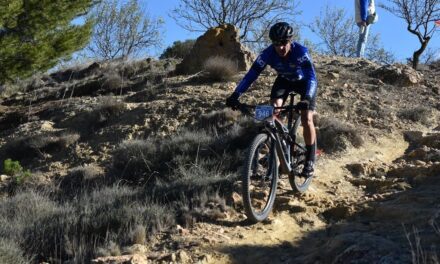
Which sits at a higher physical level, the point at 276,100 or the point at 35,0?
the point at 35,0

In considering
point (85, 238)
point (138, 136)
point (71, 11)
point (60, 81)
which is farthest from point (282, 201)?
point (60, 81)

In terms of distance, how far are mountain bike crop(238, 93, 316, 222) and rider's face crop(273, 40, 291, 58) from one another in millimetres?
643

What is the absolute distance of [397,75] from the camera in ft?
43.8

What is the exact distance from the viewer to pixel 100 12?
29.2 m

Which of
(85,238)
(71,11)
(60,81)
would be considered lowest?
(85,238)

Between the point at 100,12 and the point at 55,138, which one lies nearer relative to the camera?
the point at 55,138

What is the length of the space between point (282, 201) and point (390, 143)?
13.2 feet

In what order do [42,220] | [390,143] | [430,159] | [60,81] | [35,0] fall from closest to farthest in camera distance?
[42,220] → [430,159] → [390,143] → [35,0] → [60,81]

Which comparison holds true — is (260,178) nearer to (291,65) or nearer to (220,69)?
(291,65)

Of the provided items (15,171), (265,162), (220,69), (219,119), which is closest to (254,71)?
(265,162)

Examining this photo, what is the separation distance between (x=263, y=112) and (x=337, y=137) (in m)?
3.96

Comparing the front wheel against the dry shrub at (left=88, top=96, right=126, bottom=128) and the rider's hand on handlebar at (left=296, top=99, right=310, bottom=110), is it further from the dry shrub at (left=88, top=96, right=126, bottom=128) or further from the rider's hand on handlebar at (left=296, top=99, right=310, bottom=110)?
the dry shrub at (left=88, top=96, right=126, bottom=128)

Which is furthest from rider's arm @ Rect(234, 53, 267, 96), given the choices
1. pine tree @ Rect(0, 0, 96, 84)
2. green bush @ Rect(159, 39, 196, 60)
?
green bush @ Rect(159, 39, 196, 60)

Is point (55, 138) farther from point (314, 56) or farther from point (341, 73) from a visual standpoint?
point (314, 56)
